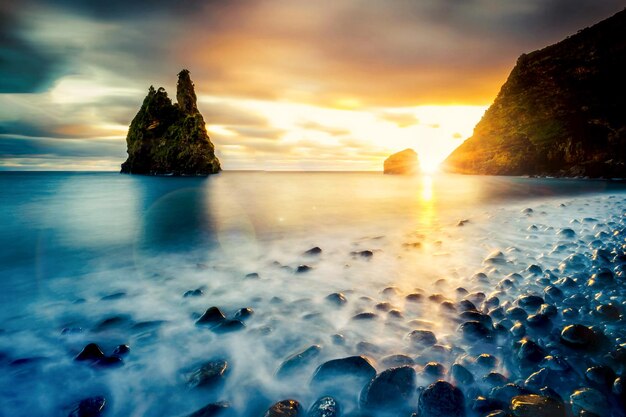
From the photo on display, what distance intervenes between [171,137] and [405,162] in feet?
330

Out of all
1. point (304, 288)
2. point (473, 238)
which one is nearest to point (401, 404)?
point (304, 288)

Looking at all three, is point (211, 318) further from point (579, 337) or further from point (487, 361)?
point (579, 337)

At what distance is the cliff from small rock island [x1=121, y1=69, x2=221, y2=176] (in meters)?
91.5

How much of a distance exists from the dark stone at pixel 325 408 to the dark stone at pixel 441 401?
0.68 m

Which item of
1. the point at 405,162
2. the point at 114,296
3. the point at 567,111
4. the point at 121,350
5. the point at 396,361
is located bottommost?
the point at 114,296

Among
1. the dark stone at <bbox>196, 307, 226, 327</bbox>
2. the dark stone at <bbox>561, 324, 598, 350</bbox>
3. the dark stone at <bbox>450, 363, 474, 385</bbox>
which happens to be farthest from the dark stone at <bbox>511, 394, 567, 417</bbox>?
the dark stone at <bbox>196, 307, 226, 327</bbox>

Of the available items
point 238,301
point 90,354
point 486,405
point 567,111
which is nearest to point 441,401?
point 486,405

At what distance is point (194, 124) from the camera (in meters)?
96.0

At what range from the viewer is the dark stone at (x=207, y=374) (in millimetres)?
2873

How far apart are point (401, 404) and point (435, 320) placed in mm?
1671

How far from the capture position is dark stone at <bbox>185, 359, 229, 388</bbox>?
287 centimetres

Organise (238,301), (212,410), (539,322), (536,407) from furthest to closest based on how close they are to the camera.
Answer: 1. (238,301)
2. (539,322)
3. (212,410)
4. (536,407)

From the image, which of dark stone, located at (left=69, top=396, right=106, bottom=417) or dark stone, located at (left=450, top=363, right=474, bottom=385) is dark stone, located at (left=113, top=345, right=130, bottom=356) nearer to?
dark stone, located at (left=69, top=396, right=106, bottom=417)

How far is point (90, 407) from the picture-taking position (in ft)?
8.54
